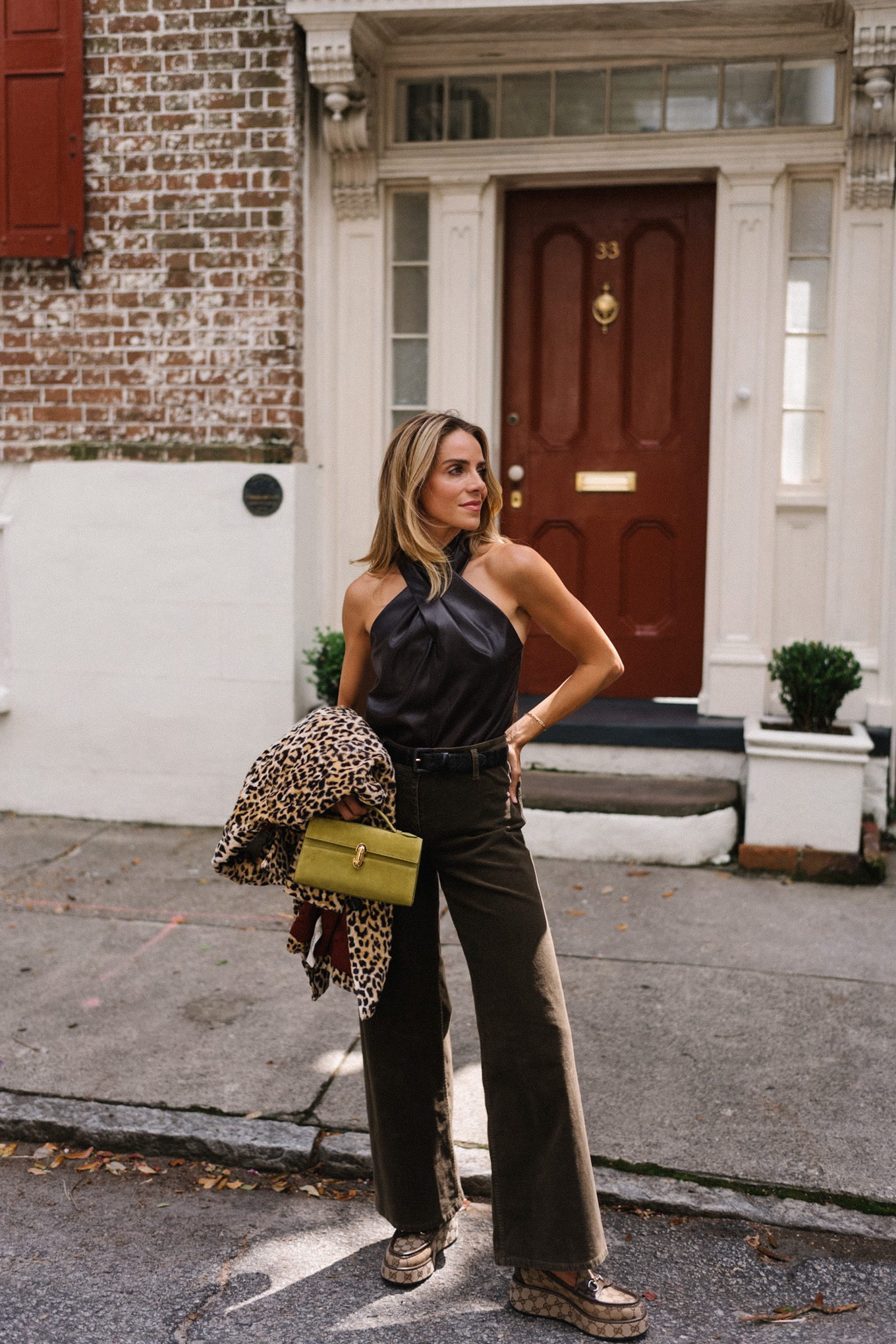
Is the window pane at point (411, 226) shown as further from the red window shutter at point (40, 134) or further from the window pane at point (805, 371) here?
the window pane at point (805, 371)

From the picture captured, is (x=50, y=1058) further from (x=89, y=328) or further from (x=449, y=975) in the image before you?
(x=89, y=328)

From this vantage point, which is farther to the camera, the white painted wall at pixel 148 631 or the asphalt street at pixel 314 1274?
the white painted wall at pixel 148 631

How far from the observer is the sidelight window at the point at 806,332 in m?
6.46

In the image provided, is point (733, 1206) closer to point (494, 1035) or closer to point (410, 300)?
point (494, 1035)

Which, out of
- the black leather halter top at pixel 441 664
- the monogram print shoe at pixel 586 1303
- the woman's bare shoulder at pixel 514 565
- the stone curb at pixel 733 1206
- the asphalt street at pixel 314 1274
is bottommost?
the asphalt street at pixel 314 1274

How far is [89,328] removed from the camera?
6676 millimetres

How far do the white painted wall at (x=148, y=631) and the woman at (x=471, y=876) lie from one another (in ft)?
12.0

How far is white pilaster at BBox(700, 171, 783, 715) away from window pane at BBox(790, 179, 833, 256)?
0.12 meters

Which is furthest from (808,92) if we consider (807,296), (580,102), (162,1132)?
(162,1132)

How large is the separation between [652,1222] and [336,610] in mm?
4217

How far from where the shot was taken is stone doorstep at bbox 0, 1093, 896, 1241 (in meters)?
3.27

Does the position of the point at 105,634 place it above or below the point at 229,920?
above

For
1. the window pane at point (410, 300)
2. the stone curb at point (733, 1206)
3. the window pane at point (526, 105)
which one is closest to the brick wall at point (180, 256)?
the window pane at point (410, 300)

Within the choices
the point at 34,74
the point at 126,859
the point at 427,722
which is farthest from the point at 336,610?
the point at 427,722
